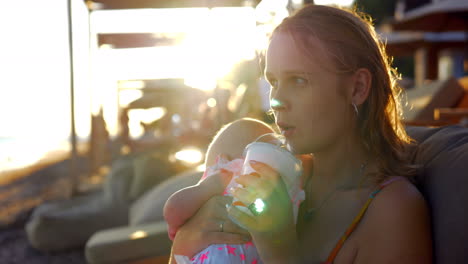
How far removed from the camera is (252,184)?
97cm

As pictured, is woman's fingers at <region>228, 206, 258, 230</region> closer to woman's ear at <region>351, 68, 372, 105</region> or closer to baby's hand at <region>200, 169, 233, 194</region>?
baby's hand at <region>200, 169, 233, 194</region>

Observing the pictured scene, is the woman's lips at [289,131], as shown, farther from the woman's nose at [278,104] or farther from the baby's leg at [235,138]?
the baby's leg at [235,138]

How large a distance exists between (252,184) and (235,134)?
0.47 metres

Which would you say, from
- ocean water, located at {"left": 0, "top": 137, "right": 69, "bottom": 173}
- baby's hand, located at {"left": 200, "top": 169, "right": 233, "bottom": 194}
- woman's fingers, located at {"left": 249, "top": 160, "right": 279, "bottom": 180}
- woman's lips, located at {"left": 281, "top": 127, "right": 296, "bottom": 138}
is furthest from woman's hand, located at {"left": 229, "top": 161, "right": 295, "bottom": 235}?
ocean water, located at {"left": 0, "top": 137, "right": 69, "bottom": 173}

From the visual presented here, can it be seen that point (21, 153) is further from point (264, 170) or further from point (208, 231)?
point (264, 170)

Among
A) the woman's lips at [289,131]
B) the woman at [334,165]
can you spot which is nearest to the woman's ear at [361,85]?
the woman at [334,165]

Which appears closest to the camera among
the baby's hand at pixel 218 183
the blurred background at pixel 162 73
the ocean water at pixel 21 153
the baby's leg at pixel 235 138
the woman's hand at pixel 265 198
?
the woman's hand at pixel 265 198

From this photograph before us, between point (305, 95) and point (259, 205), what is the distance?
0.32 metres

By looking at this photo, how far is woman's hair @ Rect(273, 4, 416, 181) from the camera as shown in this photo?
1167 mm

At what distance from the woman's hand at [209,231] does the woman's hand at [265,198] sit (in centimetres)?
21

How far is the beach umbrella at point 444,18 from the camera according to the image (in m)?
7.10

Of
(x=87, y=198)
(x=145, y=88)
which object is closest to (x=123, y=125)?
(x=145, y=88)

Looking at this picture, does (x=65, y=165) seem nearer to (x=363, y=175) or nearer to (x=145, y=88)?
(x=145, y=88)

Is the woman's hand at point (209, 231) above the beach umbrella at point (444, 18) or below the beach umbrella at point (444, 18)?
below
